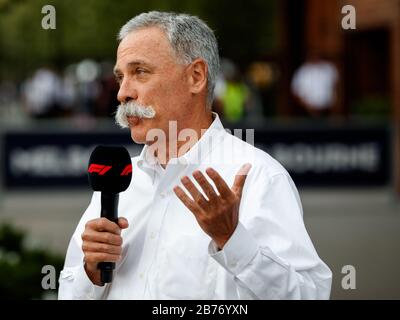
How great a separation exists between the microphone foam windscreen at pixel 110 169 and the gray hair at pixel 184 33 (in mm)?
354

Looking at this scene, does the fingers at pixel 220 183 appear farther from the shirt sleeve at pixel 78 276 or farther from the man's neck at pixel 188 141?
the shirt sleeve at pixel 78 276

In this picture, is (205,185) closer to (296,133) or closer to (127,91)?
(127,91)

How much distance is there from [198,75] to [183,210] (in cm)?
43

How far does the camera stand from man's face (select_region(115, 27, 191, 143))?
118 inches

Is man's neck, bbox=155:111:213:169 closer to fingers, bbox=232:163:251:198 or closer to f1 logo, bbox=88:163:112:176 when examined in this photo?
f1 logo, bbox=88:163:112:176

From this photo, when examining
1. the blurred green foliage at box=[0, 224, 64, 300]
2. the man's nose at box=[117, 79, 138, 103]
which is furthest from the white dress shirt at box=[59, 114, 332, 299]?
the blurred green foliage at box=[0, 224, 64, 300]

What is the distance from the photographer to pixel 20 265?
745cm

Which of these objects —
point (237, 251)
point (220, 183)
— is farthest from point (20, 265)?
point (220, 183)

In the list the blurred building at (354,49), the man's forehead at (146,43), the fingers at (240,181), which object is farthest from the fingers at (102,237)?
the blurred building at (354,49)

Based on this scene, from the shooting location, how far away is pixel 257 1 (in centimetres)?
3120

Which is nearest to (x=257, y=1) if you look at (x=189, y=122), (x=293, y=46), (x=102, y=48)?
(x=102, y=48)

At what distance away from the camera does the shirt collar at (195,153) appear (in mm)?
3115

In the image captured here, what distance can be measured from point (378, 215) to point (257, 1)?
17.7 meters

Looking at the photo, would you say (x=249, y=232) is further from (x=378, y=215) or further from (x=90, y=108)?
(x=90, y=108)
